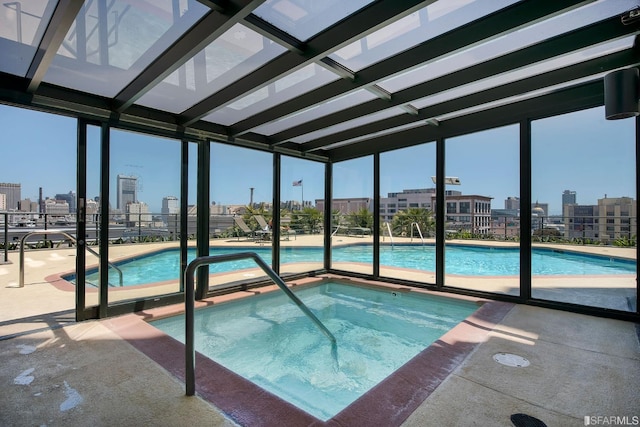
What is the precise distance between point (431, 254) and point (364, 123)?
8.32ft

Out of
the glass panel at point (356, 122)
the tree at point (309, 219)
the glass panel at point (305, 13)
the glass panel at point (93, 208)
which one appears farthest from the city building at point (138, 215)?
the glass panel at point (305, 13)

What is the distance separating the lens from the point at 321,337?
3615 mm

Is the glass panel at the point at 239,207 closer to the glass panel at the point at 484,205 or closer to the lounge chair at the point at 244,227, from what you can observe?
the lounge chair at the point at 244,227

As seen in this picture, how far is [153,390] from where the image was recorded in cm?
208

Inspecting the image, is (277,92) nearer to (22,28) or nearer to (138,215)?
(22,28)

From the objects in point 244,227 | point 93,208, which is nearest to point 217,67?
point 93,208

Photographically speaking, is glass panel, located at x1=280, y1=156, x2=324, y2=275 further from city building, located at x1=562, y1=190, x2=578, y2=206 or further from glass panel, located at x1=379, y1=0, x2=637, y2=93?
city building, located at x1=562, y1=190, x2=578, y2=206

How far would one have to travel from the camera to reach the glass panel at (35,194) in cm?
605

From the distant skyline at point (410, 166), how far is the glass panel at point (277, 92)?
31.5 inches

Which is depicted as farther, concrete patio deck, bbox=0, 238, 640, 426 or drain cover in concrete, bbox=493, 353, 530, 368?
drain cover in concrete, bbox=493, 353, 530, 368

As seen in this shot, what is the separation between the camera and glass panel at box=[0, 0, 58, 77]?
192 centimetres

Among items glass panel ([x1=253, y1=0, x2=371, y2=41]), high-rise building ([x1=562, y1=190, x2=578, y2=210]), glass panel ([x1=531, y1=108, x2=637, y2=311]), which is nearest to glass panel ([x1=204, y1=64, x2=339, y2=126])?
glass panel ([x1=253, y1=0, x2=371, y2=41])

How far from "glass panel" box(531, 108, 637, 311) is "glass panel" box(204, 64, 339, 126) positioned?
3.08 meters

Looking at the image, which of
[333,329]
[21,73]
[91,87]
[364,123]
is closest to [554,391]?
[333,329]
